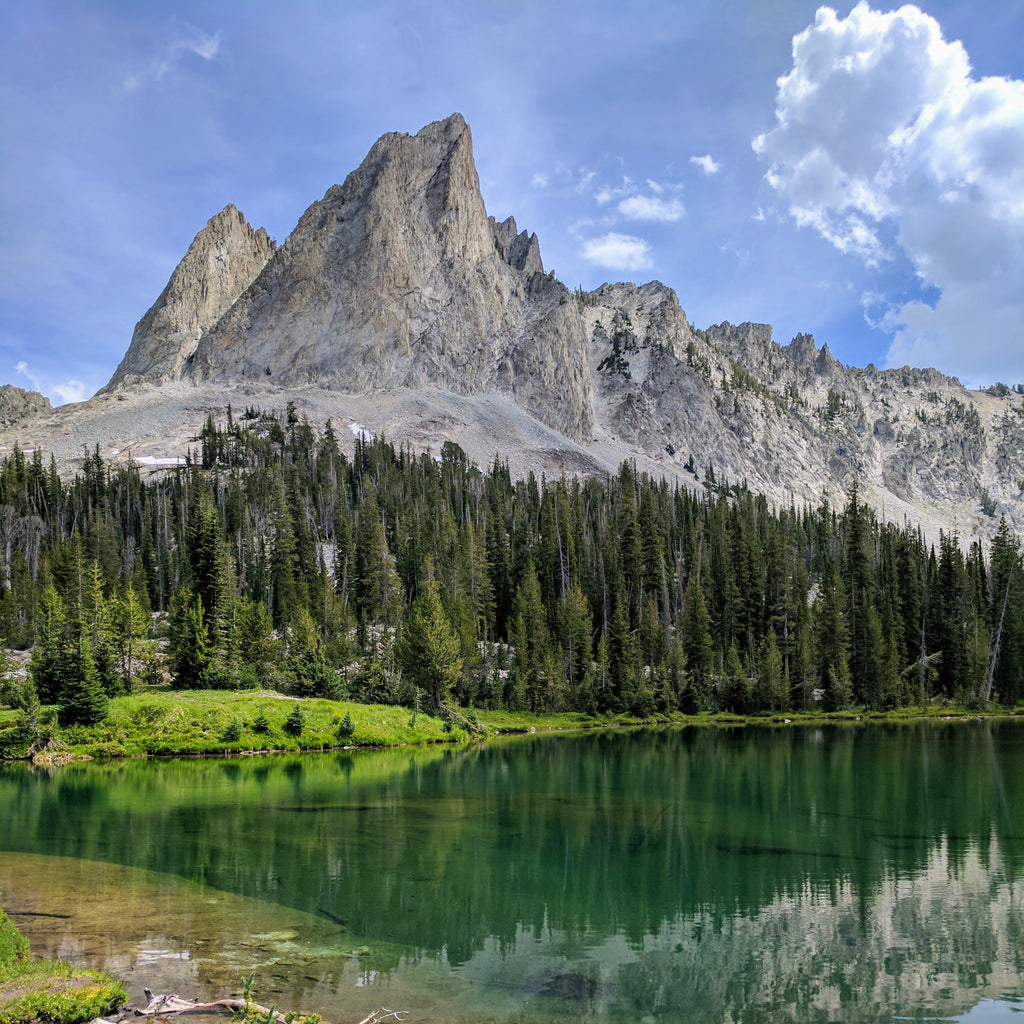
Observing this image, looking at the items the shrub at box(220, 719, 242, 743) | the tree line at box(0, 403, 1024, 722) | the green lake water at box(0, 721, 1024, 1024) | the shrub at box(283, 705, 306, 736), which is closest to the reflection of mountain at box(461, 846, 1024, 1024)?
the green lake water at box(0, 721, 1024, 1024)

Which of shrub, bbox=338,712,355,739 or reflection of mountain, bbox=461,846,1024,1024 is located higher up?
reflection of mountain, bbox=461,846,1024,1024

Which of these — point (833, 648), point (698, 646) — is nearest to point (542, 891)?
point (698, 646)

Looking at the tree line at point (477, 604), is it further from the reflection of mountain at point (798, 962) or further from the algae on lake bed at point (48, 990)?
the reflection of mountain at point (798, 962)

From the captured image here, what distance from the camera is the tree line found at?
6369cm

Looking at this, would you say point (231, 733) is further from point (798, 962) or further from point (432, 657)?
point (798, 962)

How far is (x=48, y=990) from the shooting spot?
12.4 m

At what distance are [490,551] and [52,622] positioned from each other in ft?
198

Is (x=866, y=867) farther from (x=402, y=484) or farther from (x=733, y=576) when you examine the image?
(x=402, y=484)

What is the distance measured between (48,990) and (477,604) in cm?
8074

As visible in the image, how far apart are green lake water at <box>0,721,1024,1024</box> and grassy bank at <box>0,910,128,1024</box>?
94 cm

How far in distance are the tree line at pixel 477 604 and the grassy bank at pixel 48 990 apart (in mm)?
38828

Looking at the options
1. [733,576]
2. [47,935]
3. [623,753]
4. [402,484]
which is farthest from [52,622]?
[402,484]

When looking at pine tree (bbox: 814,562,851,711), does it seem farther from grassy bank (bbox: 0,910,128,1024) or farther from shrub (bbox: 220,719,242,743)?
grassy bank (bbox: 0,910,128,1024)

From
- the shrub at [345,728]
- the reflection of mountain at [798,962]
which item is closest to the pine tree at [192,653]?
the shrub at [345,728]
